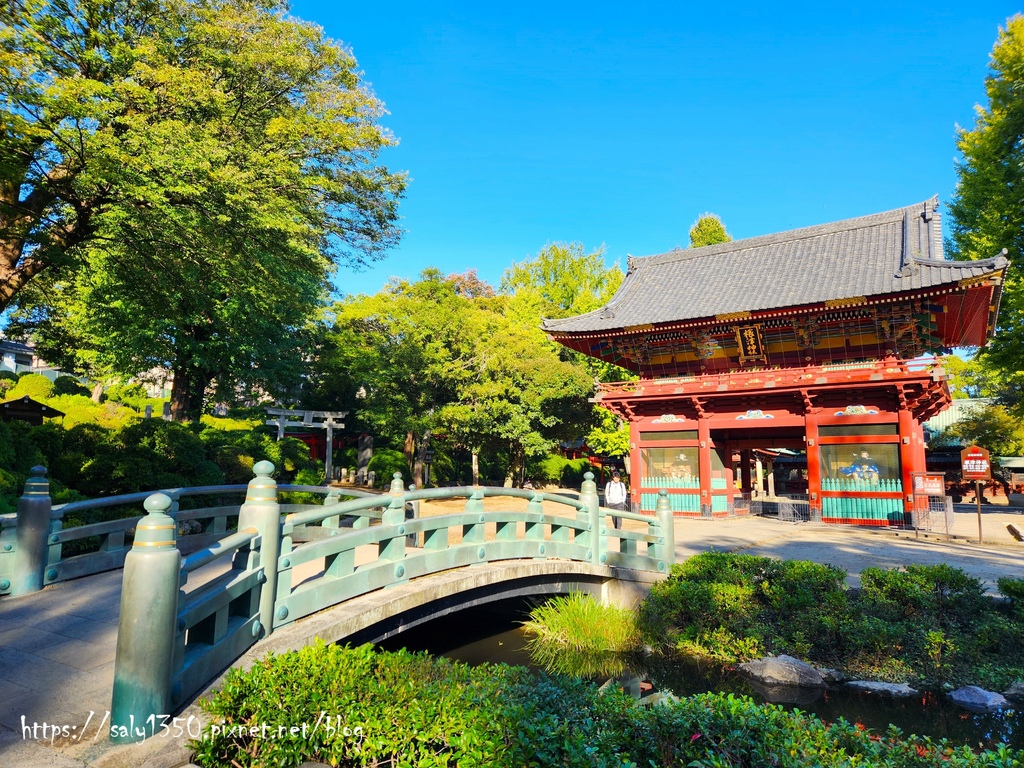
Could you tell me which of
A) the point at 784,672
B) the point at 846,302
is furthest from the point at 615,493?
the point at 846,302

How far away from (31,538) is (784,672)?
325 inches

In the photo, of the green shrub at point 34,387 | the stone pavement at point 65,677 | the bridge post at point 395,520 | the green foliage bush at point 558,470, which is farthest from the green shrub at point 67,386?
the bridge post at point 395,520

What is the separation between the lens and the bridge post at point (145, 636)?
3197 millimetres

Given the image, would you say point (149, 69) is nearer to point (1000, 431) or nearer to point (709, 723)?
point (709, 723)

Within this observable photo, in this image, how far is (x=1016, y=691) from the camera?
6.54 meters

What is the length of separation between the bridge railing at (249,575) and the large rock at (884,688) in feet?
12.6

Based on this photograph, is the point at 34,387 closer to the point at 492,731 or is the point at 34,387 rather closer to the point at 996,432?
the point at 492,731

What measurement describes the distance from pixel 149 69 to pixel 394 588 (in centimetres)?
798

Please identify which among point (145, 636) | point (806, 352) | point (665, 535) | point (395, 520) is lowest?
point (665, 535)

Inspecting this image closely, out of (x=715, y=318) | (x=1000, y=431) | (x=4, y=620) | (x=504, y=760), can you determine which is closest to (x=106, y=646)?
(x=4, y=620)

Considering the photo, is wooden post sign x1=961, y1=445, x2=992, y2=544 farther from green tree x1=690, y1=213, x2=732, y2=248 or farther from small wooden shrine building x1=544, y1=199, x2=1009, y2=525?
green tree x1=690, y1=213, x2=732, y2=248

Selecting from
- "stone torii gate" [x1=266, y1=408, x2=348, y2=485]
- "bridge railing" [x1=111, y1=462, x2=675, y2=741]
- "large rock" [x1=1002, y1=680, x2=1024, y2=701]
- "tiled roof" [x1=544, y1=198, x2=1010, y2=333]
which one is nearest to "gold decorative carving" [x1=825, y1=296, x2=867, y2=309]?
"tiled roof" [x1=544, y1=198, x2=1010, y2=333]

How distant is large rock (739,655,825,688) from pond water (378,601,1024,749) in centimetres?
17

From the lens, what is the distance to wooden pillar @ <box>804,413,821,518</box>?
18081 millimetres
